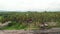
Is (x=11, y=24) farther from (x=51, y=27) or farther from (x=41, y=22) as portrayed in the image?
(x=51, y=27)

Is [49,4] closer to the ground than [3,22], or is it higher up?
higher up

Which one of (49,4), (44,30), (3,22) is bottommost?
(44,30)

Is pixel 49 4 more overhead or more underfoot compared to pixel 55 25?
more overhead

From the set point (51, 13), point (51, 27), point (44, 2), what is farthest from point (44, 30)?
point (44, 2)

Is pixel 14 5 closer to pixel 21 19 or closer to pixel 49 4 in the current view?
pixel 21 19

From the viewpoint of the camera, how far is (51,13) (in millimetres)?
1930

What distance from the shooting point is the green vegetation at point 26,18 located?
6.15 feet

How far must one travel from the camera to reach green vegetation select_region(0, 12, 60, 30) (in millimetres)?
1874

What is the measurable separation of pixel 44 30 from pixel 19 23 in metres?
0.34

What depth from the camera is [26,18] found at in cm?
191

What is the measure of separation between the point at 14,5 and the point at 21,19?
215 millimetres

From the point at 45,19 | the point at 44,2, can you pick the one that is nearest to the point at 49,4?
the point at 44,2

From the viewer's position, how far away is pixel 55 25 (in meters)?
1.87

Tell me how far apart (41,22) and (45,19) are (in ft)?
0.23
